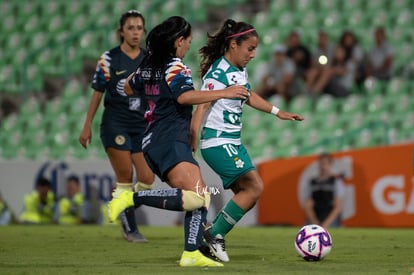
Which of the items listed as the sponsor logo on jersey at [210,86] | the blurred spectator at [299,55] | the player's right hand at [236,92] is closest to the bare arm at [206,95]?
the player's right hand at [236,92]

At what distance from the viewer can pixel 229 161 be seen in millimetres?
9000

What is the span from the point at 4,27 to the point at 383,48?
8.76m

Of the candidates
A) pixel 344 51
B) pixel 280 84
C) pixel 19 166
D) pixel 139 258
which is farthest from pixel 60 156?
pixel 139 258

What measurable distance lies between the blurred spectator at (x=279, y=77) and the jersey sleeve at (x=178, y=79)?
965cm

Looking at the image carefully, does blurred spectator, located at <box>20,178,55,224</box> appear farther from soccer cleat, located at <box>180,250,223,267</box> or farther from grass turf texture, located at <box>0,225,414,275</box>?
soccer cleat, located at <box>180,250,223,267</box>

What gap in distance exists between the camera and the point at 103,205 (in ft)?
54.2

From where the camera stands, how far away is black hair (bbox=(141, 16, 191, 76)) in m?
8.34

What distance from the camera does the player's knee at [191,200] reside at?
26.3 feet

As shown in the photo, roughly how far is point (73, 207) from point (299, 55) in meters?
4.66

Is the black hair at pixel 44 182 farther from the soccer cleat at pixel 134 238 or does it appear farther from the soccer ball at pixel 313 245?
the soccer ball at pixel 313 245

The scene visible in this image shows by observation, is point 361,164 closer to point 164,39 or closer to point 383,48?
point 383,48

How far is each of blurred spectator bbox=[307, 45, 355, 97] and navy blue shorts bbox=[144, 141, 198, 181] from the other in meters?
9.36

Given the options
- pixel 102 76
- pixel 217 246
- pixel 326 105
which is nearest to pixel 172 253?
pixel 217 246

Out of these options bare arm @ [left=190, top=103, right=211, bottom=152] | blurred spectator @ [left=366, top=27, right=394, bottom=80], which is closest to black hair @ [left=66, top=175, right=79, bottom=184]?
blurred spectator @ [left=366, top=27, right=394, bottom=80]
